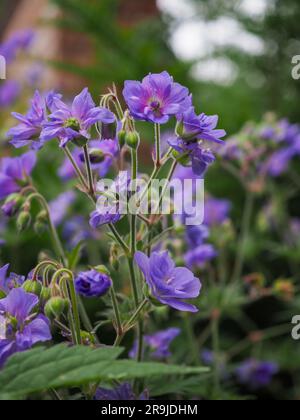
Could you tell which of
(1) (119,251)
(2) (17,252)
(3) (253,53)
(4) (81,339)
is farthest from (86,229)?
(3) (253,53)

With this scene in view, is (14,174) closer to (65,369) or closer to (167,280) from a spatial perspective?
(167,280)

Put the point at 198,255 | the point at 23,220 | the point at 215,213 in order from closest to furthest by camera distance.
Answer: the point at 23,220
the point at 198,255
the point at 215,213

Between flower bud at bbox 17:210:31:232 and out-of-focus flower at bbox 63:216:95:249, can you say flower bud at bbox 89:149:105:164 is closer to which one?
flower bud at bbox 17:210:31:232

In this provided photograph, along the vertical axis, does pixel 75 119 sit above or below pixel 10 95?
below

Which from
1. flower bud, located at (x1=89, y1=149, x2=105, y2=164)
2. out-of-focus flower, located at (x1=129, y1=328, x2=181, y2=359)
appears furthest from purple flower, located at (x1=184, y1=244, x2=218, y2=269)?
flower bud, located at (x1=89, y1=149, x2=105, y2=164)

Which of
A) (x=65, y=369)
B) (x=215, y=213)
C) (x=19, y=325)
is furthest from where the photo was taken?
(x=215, y=213)

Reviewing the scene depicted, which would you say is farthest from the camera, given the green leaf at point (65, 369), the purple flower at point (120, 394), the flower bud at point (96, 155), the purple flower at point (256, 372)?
the purple flower at point (256, 372)

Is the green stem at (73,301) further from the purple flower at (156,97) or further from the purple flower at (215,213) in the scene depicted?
the purple flower at (215,213)

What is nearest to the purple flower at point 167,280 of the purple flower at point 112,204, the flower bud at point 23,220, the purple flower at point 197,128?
the purple flower at point 112,204

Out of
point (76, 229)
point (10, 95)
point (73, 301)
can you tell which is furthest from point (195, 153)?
point (10, 95)
